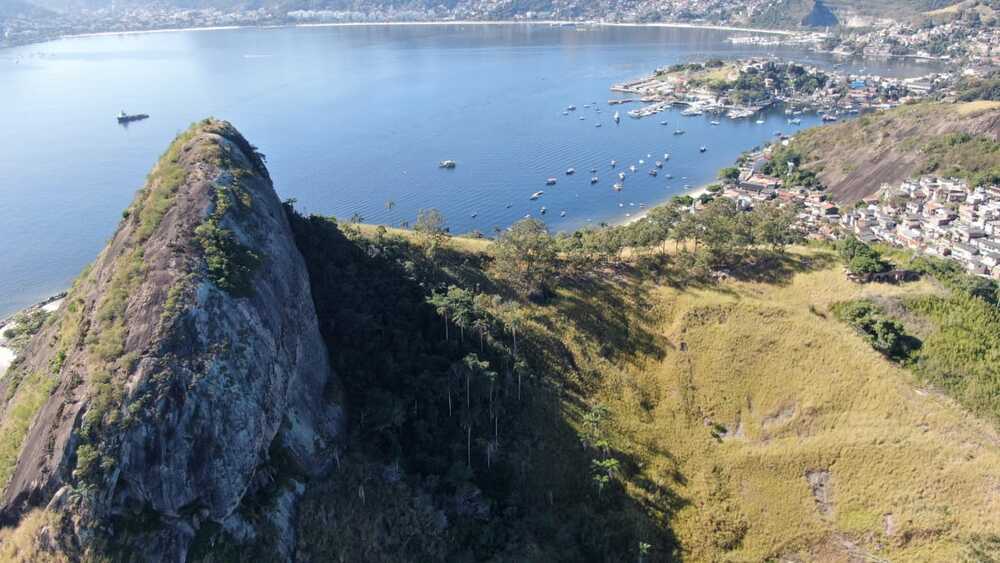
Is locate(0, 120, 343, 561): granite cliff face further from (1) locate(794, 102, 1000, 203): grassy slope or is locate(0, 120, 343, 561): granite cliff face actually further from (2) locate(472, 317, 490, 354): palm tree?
(1) locate(794, 102, 1000, 203): grassy slope

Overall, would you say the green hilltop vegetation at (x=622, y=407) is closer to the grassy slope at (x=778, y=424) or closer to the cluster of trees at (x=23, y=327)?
the grassy slope at (x=778, y=424)

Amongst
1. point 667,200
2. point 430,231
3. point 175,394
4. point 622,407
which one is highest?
point 175,394

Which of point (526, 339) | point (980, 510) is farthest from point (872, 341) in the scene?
point (526, 339)

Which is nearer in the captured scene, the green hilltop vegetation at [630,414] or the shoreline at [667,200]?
the green hilltop vegetation at [630,414]

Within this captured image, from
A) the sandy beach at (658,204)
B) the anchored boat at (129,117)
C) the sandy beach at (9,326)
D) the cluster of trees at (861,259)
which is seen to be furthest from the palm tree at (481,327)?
the anchored boat at (129,117)

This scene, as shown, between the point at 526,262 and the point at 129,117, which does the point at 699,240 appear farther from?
the point at 129,117

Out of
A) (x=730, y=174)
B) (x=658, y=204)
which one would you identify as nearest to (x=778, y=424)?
(x=658, y=204)

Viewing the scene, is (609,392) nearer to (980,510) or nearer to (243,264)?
(980,510)
